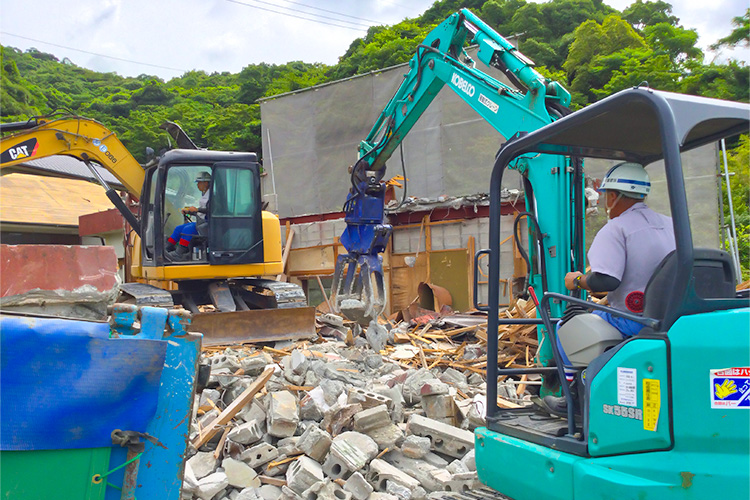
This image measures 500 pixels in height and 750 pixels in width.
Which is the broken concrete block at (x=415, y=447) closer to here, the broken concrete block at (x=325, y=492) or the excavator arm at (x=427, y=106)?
the broken concrete block at (x=325, y=492)

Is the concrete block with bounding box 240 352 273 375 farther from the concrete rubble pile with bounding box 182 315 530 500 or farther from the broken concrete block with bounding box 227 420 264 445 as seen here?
the broken concrete block with bounding box 227 420 264 445

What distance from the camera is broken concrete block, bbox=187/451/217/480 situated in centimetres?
488

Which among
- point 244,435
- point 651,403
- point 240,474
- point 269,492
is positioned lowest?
point 269,492

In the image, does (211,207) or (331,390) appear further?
(211,207)

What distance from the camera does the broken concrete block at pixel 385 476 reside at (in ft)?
15.3

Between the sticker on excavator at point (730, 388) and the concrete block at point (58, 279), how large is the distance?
2303mm

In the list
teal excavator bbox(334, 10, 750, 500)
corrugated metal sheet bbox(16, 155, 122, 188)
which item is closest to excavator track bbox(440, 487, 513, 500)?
teal excavator bbox(334, 10, 750, 500)

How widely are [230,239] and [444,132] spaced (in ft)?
47.4

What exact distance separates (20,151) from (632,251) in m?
9.42

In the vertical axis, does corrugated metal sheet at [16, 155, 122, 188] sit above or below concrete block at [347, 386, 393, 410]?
above

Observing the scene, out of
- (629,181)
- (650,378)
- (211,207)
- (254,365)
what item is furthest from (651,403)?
(211,207)

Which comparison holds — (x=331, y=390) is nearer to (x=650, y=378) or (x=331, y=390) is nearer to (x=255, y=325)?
(x=255, y=325)

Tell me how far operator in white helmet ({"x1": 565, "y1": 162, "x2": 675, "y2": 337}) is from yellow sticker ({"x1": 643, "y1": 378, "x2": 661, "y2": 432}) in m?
0.41

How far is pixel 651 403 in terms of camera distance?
2.39 m
